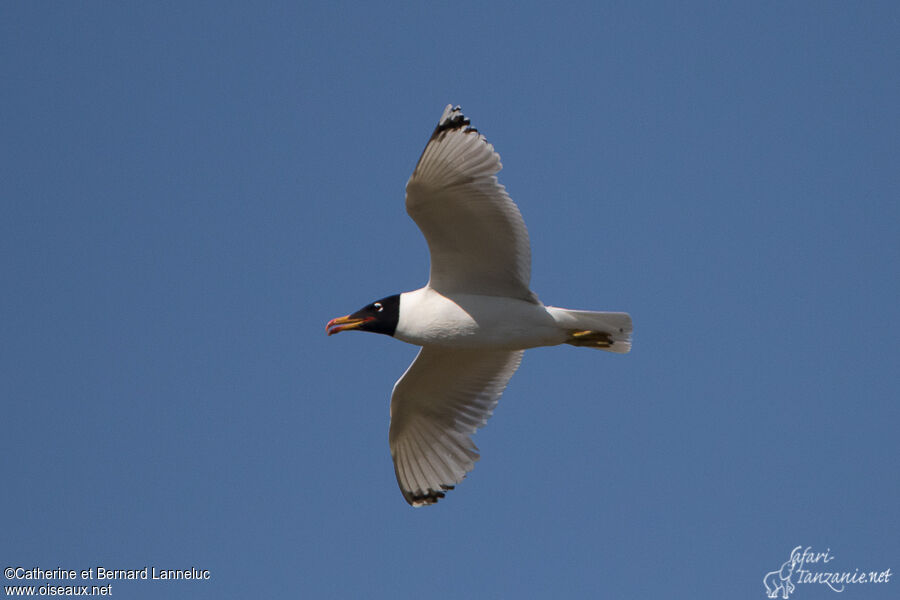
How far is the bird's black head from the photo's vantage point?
896 centimetres

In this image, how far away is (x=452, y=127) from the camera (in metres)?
8.23

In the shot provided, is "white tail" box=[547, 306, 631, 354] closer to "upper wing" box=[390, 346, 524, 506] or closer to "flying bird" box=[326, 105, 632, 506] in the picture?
"flying bird" box=[326, 105, 632, 506]

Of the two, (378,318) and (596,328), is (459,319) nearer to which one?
(378,318)

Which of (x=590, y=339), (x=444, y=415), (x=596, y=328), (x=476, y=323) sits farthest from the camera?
(x=444, y=415)

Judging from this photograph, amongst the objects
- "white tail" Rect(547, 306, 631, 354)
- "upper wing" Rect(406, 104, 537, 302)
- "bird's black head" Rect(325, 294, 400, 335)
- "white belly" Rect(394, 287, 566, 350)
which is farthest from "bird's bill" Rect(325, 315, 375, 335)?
"white tail" Rect(547, 306, 631, 354)

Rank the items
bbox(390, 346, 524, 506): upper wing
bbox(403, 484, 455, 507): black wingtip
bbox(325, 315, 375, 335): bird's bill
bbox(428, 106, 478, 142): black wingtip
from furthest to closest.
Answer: bbox(403, 484, 455, 507): black wingtip → bbox(390, 346, 524, 506): upper wing → bbox(325, 315, 375, 335): bird's bill → bbox(428, 106, 478, 142): black wingtip

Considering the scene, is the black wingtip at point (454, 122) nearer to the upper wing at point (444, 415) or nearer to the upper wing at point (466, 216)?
the upper wing at point (466, 216)

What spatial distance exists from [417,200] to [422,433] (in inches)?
92.0

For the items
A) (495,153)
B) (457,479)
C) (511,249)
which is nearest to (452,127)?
(495,153)

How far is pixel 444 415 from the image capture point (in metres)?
9.79

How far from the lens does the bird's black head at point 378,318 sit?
8961 millimetres

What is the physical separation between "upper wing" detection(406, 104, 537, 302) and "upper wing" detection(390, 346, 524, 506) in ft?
3.11

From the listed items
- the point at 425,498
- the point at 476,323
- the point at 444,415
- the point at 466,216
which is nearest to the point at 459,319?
the point at 476,323

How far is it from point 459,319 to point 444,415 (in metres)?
1.25
